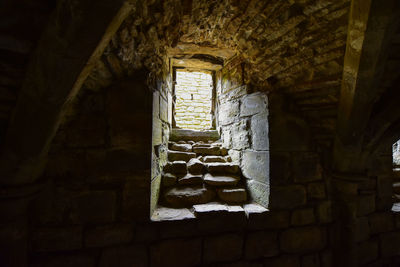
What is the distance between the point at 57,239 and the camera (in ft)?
4.79

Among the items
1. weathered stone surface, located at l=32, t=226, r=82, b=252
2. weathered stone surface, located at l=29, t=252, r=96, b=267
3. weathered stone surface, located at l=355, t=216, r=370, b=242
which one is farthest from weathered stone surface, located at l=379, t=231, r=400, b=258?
weathered stone surface, located at l=32, t=226, r=82, b=252

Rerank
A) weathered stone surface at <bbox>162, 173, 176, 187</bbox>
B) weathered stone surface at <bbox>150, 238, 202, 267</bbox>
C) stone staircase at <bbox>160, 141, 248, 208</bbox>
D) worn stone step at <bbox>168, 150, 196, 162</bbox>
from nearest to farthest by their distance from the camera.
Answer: weathered stone surface at <bbox>150, 238, 202, 267</bbox>, stone staircase at <bbox>160, 141, 248, 208</bbox>, weathered stone surface at <bbox>162, 173, 176, 187</bbox>, worn stone step at <bbox>168, 150, 196, 162</bbox>

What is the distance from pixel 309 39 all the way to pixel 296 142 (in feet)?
3.37

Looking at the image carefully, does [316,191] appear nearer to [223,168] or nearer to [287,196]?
[287,196]

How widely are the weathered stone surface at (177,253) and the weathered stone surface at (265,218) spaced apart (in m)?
0.57

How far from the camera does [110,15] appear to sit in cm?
87

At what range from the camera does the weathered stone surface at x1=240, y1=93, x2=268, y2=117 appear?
1890 millimetres

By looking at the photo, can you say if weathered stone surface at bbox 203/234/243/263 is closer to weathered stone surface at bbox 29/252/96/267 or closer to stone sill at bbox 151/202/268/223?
stone sill at bbox 151/202/268/223

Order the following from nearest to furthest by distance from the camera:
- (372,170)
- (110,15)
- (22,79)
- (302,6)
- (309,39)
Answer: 1. (110,15)
2. (22,79)
3. (302,6)
4. (309,39)
5. (372,170)

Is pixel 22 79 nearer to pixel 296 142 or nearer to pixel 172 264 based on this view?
pixel 172 264

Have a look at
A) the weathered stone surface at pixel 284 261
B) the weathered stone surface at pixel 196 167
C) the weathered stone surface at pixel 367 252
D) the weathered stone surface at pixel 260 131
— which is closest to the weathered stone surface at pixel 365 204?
the weathered stone surface at pixel 367 252

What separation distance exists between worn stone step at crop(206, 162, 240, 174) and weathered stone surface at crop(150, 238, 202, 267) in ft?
2.56

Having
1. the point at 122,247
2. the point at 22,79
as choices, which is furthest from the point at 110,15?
the point at 122,247

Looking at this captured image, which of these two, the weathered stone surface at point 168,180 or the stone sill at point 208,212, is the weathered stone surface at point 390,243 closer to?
the stone sill at point 208,212
